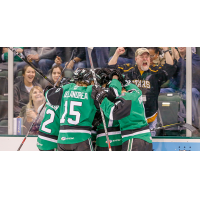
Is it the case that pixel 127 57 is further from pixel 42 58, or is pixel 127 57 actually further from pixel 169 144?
pixel 169 144

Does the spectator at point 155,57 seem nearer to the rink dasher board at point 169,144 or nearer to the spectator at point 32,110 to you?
the rink dasher board at point 169,144

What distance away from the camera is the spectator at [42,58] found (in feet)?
10.6

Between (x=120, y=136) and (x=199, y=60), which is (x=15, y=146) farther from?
(x=199, y=60)

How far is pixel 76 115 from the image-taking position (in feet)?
7.29

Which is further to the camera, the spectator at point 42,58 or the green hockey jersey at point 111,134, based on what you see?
the spectator at point 42,58

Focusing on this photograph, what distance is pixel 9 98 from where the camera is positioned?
332 centimetres

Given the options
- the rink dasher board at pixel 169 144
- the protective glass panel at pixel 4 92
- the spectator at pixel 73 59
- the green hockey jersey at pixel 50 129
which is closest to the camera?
the green hockey jersey at pixel 50 129

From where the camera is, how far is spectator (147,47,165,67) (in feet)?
10.3

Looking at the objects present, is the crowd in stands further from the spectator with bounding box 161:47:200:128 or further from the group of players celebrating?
A: the group of players celebrating

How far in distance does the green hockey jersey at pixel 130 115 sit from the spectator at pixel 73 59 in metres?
1.17

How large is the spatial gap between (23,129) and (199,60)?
3.25 m

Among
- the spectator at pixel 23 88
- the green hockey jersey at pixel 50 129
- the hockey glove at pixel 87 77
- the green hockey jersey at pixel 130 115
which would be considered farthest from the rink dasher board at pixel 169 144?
the hockey glove at pixel 87 77

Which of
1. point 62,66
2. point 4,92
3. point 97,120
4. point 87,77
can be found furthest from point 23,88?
point 97,120

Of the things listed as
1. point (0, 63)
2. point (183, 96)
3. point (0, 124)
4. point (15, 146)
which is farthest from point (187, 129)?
point (0, 63)
